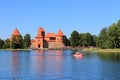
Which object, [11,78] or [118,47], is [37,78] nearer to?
[11,78]

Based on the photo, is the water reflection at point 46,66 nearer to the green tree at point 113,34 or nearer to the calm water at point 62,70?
the calm water at point 62,70

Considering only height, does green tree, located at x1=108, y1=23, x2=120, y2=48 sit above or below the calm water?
above

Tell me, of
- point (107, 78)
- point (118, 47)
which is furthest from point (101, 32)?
point (107, 78)

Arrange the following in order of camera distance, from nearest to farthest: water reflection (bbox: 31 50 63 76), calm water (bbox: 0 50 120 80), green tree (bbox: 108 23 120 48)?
calm water (bbox: 0 50 120 80), water reflection (bbox: 31 50 63 76), green tree (bbox: 108 23 120 48)

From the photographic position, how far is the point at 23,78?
43125 millimetres

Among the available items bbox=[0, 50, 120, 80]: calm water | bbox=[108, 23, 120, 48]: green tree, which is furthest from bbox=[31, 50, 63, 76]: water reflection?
bbox=[108, 23, 120, 48]: green tree

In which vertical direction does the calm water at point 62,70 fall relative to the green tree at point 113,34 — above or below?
below

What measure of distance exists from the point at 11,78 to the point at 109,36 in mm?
95432

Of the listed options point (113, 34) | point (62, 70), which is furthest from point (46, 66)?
point (113, 34)

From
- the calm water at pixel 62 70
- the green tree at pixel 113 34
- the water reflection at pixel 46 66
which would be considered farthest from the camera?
the green tree at pixel 113 34

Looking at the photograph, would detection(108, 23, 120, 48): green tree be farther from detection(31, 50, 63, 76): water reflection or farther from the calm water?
the calm water

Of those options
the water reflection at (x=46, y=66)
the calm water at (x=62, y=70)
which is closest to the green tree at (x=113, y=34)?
the water reflection at (x=46, y=66)

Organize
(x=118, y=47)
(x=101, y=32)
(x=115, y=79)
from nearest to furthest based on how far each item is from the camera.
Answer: (x=115, y=79) < (x=118, y=47) < (x=101, y=32)

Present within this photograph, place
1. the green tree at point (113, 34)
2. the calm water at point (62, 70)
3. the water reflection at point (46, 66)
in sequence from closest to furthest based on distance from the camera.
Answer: the calm water at point (62, 70) → the water reflection at point (46, 66) → the green tree at point (113, 34)
